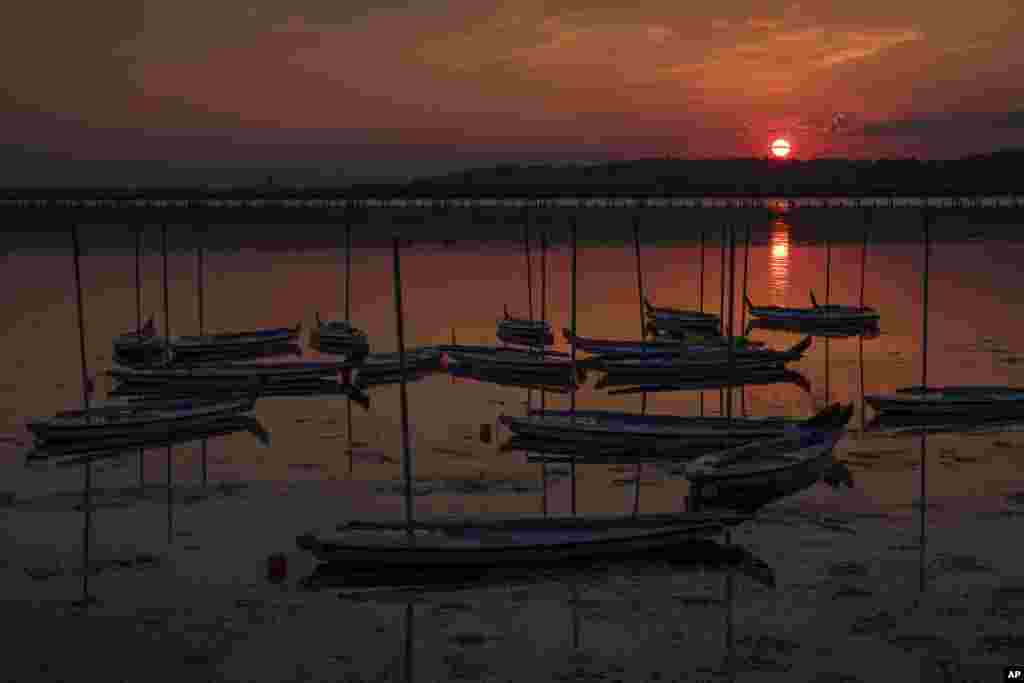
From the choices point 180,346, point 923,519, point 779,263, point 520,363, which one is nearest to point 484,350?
point 520,363

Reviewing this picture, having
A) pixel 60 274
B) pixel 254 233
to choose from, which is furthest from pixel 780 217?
pixel 60 274

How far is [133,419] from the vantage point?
25.7m

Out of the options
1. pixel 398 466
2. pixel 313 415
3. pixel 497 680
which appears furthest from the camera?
pixel 313 415

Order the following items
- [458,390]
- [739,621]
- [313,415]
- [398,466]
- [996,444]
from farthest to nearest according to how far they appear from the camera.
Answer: [458,390], [313,415], [996,444], [398,466], [739,621]

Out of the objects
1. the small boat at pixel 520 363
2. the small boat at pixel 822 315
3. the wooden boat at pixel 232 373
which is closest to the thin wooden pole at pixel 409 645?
the wooden boat at pixel 232 373

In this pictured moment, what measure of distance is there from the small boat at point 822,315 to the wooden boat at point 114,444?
2585 centimetres

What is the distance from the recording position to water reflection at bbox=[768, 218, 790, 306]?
201ft

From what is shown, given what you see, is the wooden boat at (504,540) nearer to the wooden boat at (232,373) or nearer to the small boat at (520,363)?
the small boat at (520,363)

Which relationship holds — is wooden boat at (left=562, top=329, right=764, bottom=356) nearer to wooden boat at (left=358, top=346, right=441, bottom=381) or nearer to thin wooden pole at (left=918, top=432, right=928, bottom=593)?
wooden boat at (left=358, top=346, right=441, bottom=381)

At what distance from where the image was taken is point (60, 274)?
72.5 metres

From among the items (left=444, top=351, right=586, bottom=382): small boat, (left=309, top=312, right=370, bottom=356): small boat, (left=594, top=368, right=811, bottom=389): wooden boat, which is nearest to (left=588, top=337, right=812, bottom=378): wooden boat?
(left=594, top=368, right=811, bottom=389): wooden boat

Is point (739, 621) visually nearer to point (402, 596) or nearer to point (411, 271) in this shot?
point (402, 596)

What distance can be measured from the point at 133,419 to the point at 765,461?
14.1m

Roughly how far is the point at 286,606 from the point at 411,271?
61.3 m
